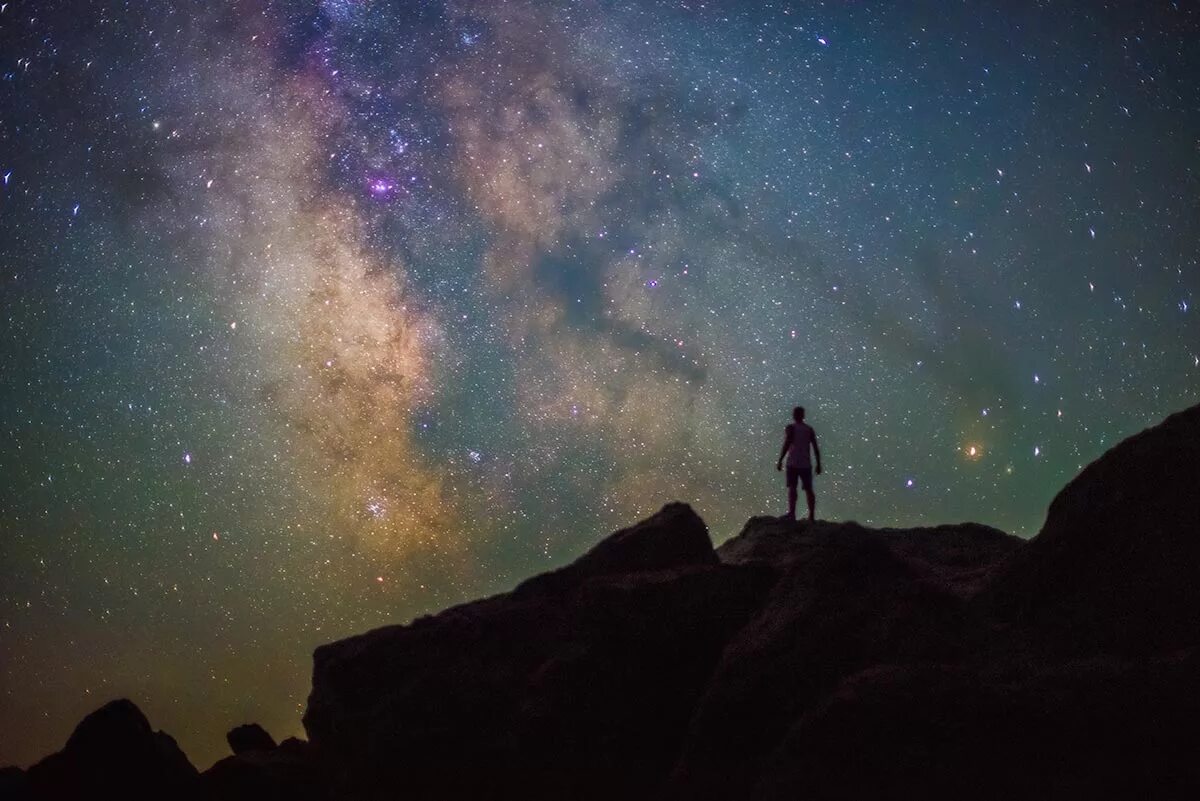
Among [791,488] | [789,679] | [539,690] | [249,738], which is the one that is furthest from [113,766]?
[791,488]

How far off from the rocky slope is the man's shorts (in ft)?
5.60

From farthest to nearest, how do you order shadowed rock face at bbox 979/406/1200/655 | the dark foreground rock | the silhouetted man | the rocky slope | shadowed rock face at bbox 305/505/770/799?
the silhouetted man < the dark foreground rock < shadowed rock face at bbox 305/505/770/799 < shadowed rock face at bbox 979/406/1200/655 < the rocky slope

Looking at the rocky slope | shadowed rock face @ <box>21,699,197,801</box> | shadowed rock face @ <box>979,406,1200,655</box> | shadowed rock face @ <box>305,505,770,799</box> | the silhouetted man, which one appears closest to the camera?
the rocky slope

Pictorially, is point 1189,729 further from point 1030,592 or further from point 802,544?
point 802,544

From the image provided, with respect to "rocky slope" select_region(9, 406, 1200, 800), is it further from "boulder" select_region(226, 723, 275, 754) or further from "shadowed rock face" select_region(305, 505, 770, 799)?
"boulder" select_region(226, 723, 275, 754)

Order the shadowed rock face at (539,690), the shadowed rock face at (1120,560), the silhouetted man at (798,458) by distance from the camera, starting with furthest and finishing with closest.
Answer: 1. the silhouetted man at (798,458)
2. the shadowed rock face at (539,690)
3. the shadowed rock face at (1120,560)

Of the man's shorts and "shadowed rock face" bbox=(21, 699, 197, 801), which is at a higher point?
the man's shorts

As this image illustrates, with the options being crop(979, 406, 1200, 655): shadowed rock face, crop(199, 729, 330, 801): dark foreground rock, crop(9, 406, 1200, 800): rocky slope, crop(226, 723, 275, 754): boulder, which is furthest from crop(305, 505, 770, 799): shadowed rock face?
crop(226, 723, 275, 754): boulder

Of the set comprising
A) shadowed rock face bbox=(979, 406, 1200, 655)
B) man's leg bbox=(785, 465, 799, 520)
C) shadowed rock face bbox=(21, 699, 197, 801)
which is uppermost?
man's leg bbox=(785, 465, 799, 520)

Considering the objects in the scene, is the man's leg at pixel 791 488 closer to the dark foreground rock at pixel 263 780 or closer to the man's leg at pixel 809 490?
the man's leg at pixel 809 490

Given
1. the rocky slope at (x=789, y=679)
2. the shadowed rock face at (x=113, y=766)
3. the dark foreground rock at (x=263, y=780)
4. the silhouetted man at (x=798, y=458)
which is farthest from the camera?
the silhouetted man at (x=798, y=458)

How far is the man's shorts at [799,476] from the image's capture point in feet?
46.0

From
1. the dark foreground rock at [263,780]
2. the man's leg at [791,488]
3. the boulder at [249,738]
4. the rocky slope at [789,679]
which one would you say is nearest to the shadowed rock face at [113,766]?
the rocky slope at [789,679]

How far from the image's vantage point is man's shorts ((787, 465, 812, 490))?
1402cm
